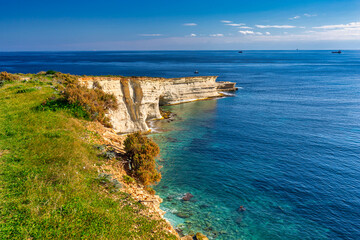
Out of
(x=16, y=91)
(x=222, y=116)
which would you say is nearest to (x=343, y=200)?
(x=222, y=116)

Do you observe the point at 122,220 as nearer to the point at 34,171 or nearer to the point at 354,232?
the point at 34,171

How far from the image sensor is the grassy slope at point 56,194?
8.96 m

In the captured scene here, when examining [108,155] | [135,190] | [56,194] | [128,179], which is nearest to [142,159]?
[128,179]

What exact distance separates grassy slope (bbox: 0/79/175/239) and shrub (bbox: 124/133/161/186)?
10.0ft

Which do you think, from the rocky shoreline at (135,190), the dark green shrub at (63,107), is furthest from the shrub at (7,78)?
the rocky shoreline at (135,190)

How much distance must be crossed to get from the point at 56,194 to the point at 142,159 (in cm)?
766

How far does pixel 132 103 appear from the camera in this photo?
38.8 m

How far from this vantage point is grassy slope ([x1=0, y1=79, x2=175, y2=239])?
896 cm

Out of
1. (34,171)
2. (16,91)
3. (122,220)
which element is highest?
(16,91)

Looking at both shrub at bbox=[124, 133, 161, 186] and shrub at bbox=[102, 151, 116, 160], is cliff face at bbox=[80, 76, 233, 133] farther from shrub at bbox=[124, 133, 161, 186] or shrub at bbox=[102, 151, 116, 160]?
shrub at bbox=[102, 151, 116, 160]

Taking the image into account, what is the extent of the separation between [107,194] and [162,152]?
663 inches

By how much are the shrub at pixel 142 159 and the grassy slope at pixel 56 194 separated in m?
3.06

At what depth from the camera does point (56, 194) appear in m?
10.6

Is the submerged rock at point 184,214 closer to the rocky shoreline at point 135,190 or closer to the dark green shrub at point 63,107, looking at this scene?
the rocky shoreline at point 135,190
